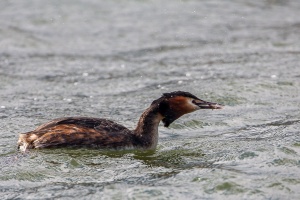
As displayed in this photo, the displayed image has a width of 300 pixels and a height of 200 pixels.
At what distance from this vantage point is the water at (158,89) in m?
9.86

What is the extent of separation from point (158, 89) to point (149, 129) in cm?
411

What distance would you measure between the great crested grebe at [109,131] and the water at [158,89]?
0.14m

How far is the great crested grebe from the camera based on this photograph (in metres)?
10.7

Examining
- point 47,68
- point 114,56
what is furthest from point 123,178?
point 114,56

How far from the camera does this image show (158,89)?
15.1 meters

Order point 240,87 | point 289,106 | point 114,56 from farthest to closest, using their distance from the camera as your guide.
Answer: point 114,56, point 240,87, point 289,106

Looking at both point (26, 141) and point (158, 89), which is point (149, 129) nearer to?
point (26, 141)

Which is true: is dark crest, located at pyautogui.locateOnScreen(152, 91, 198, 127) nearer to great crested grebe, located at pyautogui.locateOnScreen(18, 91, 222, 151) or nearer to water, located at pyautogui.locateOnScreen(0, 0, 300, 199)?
great crested grebe, located at pyautogui.locateOnScreen(18, 91, 222, 151)

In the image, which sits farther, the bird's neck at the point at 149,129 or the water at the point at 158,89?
the bird's neck at the point at 149,129

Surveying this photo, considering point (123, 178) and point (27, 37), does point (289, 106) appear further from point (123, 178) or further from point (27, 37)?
point (27, 37)

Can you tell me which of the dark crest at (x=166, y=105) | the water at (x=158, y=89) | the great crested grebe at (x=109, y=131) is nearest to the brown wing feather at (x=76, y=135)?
the great crested grebe at (x=109, y=131)

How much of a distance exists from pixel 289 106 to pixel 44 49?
6.38m

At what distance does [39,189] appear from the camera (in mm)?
9648

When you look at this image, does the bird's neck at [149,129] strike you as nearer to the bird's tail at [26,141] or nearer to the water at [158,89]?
the water at [158,89]
